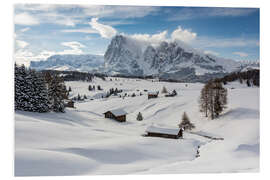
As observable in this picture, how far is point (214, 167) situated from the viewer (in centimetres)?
667

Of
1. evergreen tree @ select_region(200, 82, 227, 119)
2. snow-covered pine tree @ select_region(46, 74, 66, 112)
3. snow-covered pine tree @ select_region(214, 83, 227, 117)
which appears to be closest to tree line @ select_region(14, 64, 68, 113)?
snow-covered pine tree @ select_region(46, 74, 66, 112)

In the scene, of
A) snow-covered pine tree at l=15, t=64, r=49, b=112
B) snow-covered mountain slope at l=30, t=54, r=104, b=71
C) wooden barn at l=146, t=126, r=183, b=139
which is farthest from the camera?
wooden barn at l=146, t=126, r=183, b=139

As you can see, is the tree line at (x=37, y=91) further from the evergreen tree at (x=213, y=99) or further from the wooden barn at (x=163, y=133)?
the evergreen tree at (x=213, y=99)

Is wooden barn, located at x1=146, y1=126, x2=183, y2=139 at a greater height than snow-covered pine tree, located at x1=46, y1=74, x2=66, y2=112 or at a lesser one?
lesser

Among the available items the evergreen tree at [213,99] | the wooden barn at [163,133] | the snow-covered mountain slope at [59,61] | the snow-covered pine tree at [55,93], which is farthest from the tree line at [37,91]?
the evergreen tree at [213,99]

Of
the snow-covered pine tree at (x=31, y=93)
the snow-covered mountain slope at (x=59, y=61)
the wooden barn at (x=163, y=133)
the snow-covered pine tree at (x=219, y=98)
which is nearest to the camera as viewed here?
the snow-covered pine tree at (x=31, y=93)

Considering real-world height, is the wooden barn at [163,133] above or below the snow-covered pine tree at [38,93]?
below

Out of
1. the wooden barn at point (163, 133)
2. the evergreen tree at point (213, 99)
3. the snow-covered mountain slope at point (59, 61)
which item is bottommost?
the wooden barn at point (163, 133)

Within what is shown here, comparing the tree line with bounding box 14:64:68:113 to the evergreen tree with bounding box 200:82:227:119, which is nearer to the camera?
the tree line with bounding box 14:64:68:113

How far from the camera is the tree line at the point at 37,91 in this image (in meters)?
8.76

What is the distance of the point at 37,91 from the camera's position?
11047 millimetres

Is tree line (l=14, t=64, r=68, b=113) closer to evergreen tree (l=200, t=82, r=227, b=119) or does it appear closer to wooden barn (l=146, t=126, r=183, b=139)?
wooden barn (l=146, t=126, r=183, b=139)

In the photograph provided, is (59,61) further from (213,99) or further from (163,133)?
(163,133)

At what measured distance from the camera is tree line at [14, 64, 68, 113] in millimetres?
8758
